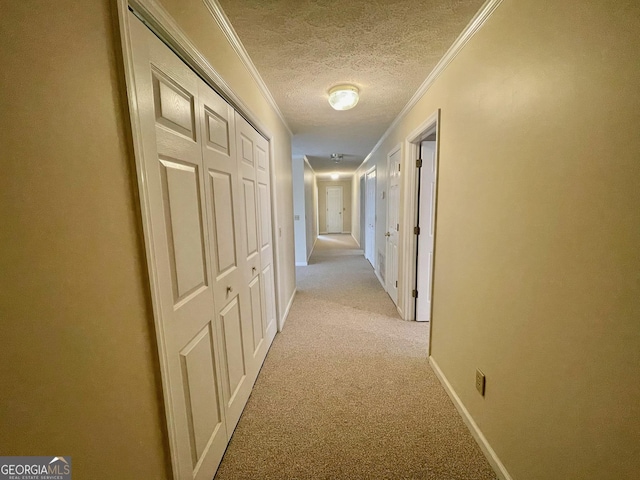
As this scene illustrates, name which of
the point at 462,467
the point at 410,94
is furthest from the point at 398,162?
the point at 462,467

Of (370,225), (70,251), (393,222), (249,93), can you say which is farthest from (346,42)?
(370,225)

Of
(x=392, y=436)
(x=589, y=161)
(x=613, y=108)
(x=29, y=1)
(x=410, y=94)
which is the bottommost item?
(x=392, y=436)

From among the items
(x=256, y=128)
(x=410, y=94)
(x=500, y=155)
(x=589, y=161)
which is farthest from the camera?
(x=410, y=94)

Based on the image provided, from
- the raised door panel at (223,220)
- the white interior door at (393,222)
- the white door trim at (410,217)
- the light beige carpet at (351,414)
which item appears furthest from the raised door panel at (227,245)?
the white interior door at (393,222)

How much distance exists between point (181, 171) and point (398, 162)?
2.45 m

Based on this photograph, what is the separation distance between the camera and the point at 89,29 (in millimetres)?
572

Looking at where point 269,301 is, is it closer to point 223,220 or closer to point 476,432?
point 223,220

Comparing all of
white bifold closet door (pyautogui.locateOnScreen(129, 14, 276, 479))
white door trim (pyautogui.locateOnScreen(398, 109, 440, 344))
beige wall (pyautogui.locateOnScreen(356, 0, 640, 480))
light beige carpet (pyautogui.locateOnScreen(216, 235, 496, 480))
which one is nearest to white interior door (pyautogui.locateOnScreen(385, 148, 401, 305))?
white door trim (pyautogui.locateOnScreen(398, 109, 440, 344))

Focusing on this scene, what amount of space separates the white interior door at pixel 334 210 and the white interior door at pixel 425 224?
24.3 feet

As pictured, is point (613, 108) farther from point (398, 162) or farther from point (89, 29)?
point (398, 162)

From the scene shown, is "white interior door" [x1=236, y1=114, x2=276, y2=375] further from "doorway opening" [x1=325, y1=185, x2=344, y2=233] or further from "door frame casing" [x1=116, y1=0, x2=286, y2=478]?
"doorway opening" [x1=325, y1=185, x2=344, y2=233]

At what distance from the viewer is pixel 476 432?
1320 millimetres

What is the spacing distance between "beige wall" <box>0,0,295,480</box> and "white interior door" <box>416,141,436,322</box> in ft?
7.54

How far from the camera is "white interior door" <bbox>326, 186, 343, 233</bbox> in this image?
977 cm
